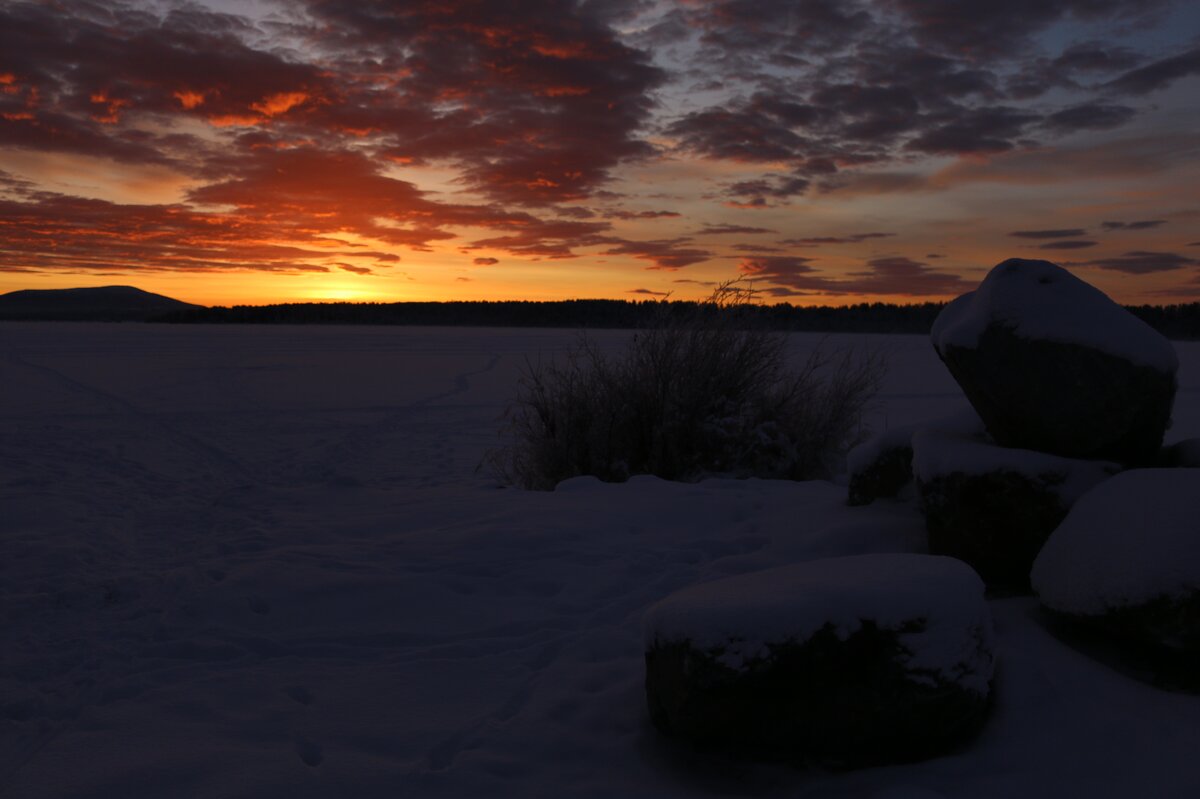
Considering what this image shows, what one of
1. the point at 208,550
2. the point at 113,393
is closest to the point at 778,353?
the point at 208,550

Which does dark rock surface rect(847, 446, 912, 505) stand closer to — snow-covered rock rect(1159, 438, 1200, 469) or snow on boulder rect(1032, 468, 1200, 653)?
snow-covered rock rect(1159, 438, 1200, 469)

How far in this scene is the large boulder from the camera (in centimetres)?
376

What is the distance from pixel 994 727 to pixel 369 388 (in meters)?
15.2

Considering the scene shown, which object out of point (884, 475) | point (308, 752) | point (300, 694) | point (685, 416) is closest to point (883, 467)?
point (884, 475)

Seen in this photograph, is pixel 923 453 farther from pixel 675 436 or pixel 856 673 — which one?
pixel 675 436

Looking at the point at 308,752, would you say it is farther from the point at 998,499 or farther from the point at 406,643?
the point at 998,499

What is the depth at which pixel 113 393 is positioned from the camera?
569 inches

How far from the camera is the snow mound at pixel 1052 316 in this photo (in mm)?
3752

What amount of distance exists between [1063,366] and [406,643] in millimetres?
3241

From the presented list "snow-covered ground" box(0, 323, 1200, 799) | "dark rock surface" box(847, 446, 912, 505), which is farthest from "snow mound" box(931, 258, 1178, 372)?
"dark rock surface" box(847, 446, 912, 505)

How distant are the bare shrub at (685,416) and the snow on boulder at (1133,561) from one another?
4537 mm

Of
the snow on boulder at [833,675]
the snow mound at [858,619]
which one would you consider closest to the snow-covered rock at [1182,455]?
the snow mound at [858,619]

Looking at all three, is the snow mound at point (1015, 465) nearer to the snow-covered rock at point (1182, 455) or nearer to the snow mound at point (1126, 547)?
the snow mound at point (1126, 547)

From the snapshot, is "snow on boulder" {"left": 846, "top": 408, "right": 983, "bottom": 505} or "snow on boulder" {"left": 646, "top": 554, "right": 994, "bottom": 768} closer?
"snow on boulder" {"left": 646, "top": 554, "right": 994, "bottom": 768}
